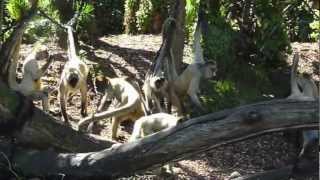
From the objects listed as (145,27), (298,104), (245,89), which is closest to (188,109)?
(245,89)

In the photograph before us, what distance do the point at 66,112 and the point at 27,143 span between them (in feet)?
9.78

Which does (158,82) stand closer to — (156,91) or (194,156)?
(156,91)

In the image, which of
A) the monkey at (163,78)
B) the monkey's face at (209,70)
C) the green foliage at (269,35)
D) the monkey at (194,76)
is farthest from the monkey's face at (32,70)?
the green foliage at (269,35)

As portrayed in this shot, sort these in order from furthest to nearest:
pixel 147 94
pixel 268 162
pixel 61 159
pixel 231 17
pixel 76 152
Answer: pixel 231 17 < pixel 147 94 < pixel 268 162 < pixel 76 152 < pixel 61 159

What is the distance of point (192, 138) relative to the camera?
19.8ft

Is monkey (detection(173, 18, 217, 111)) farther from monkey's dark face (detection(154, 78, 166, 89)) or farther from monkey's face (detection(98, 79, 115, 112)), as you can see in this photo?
monkey's face (detection(98, 79, 115, 112))

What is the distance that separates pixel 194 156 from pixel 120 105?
7.84 ft

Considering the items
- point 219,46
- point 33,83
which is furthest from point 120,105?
point 219,46

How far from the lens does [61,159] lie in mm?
6672

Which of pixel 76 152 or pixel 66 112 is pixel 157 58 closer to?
pixel 66 112

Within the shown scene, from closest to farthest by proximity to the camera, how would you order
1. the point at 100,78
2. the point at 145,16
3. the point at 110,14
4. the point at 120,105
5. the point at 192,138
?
the point at 192,138 < the point at 120,105 < the point at 100,78 < the point at 145,16 < the point at 110,14

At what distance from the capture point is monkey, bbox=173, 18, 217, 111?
994cm

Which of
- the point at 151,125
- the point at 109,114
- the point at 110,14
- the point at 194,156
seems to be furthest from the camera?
the point at 110,14

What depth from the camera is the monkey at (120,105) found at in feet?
29.2
